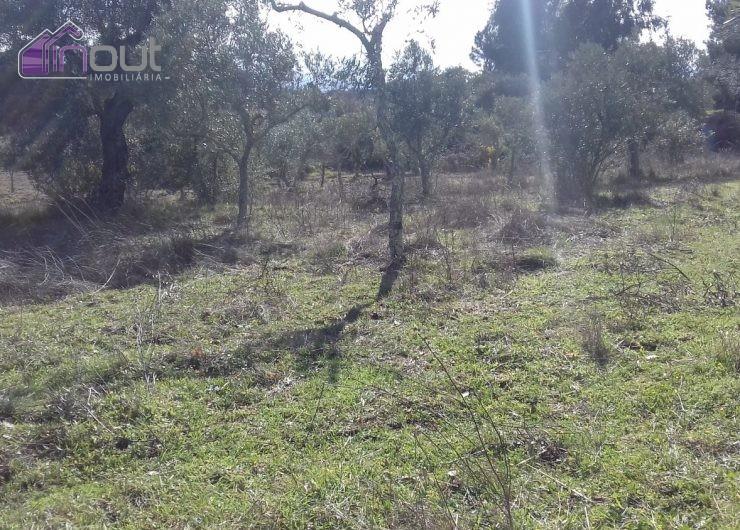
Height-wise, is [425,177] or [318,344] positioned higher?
Result: [425,177]

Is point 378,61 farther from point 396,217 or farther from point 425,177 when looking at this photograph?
point 425,177

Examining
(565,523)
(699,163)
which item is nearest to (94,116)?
(565,523)

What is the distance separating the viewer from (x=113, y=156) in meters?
14.9

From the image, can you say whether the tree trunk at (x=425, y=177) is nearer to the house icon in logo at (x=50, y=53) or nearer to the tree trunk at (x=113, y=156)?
the tree trunk at (x=113, y=156)

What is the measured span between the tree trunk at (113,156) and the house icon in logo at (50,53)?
4.19ft

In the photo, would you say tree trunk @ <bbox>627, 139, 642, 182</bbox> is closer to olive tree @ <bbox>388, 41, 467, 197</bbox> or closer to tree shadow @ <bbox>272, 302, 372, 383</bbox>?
olive tree @ <bbox>388, 41, 467, 197</bbox>

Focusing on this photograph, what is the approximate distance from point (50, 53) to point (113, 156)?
2.64 metres

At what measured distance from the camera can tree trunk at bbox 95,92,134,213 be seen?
568 inches

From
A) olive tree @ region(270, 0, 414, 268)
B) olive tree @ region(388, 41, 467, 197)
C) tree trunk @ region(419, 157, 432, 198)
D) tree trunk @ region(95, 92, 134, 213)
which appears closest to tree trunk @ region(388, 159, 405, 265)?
olive tree @ region(270, 0, 414, 268)

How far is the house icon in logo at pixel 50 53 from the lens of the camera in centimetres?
1304

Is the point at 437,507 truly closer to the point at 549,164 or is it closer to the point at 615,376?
the point at 615,376

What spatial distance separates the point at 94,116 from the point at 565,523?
1515 centimetres

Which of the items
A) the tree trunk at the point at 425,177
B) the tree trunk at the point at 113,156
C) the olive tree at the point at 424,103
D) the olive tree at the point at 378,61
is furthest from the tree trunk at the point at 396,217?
the tree trunk at the point at 425,177

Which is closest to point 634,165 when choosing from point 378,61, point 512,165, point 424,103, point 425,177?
point 512,165
